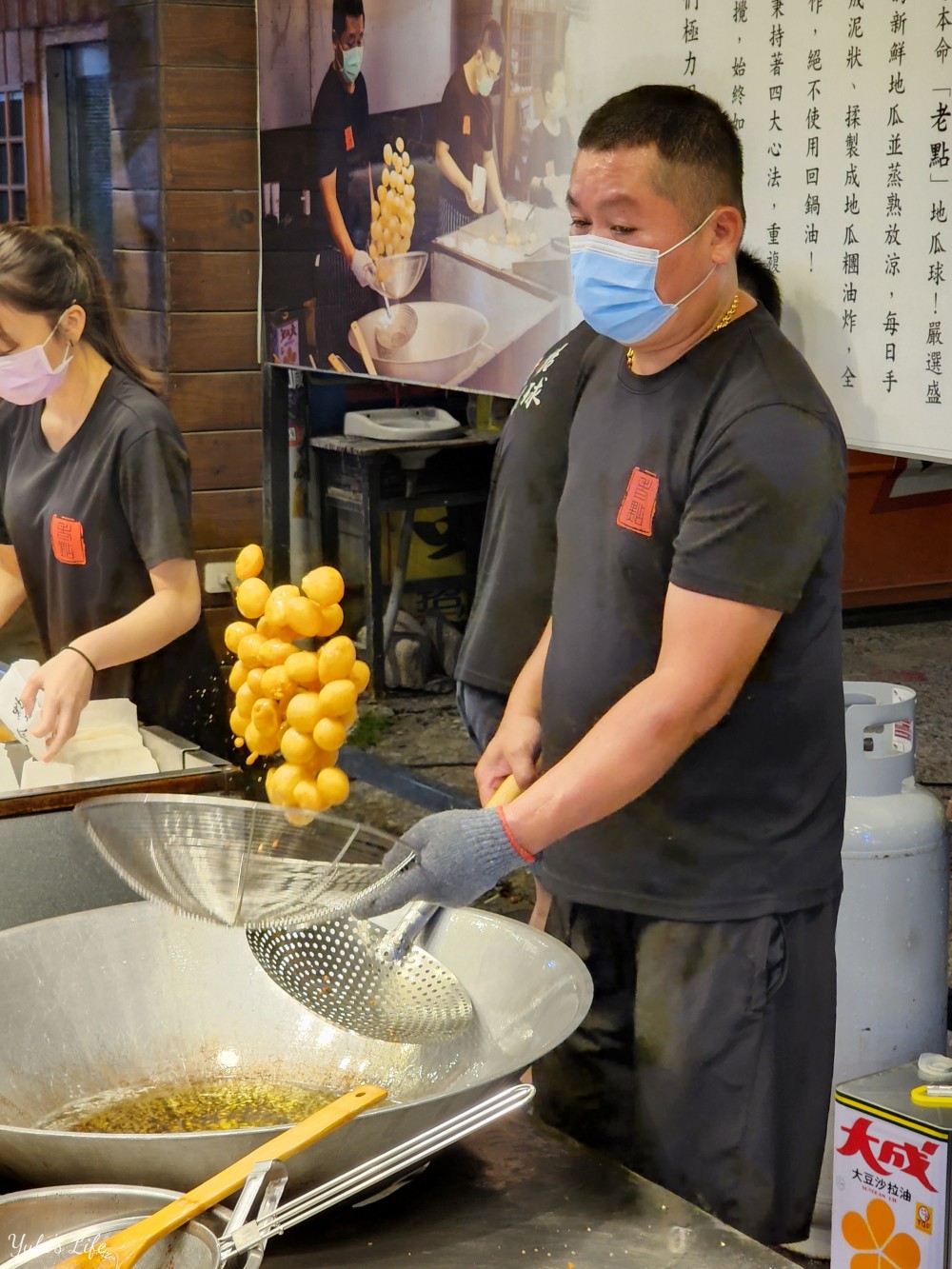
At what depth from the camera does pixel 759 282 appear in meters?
2.03

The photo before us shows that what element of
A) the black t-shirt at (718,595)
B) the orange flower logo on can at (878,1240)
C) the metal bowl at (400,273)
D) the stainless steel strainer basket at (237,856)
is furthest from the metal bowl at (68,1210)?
the metal bowl at (400,273)

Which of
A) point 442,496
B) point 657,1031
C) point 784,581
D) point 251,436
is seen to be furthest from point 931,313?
point 442,496

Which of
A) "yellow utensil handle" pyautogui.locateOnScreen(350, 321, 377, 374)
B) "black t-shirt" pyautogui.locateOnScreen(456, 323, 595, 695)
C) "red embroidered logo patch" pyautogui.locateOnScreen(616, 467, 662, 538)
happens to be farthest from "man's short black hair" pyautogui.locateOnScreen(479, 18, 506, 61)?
"red embroidered logo patch" pyautogui.locateOnScreen(616, 467, 662, 538)

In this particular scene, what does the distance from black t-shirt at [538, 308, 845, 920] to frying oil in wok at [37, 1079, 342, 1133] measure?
62 cm

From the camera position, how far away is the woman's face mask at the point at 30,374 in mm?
1949

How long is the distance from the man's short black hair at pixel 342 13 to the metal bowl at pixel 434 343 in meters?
0.61

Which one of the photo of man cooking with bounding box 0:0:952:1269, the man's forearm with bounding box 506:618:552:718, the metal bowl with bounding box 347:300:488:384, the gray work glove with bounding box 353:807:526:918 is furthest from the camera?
the metal bowl with bounding box 347:300:488:384

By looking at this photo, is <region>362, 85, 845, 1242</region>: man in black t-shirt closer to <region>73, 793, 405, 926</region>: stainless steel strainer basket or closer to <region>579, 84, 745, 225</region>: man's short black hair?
<region>579, 84, 745, 225</region>: man's short black hair

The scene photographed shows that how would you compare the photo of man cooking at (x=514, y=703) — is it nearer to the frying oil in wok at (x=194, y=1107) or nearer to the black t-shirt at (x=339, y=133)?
the frying oil in wok at (x=194, y=1107)

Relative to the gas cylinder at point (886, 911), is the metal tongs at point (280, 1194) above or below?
above

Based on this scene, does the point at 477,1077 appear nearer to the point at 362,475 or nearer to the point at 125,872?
the point at 125,872

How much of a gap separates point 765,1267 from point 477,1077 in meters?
0.20

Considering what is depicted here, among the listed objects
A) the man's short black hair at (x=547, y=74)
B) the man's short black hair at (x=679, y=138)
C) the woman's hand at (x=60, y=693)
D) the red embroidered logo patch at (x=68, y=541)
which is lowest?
the woman's hand at (x=60, y=693)

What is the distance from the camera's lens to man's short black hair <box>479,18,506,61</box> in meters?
2.77
